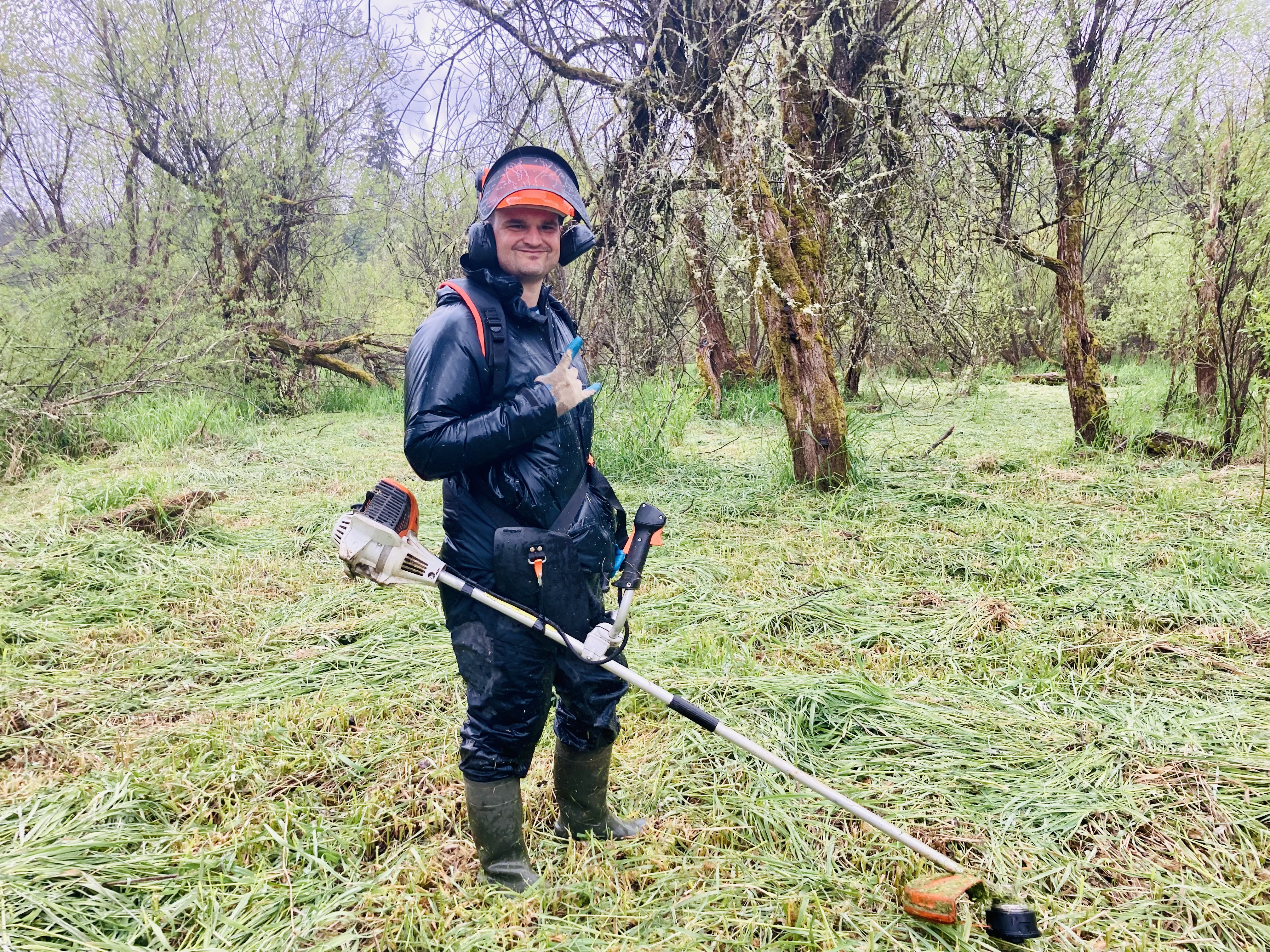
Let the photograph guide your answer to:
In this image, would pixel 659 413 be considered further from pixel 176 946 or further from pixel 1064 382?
pixel 1064 382

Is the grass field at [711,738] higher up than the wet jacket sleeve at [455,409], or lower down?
lower down

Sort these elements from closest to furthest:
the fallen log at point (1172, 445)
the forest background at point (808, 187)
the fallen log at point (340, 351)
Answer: the forest background at point (808, 187)
the fallen log at point (1172, 445)
the fallen log at point (340, 351)

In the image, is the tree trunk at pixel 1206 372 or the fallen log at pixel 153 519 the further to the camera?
the tree trunk at pixel 1206 372

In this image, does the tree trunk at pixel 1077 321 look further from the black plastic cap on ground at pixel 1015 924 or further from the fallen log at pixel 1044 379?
the fallen log at pixel 1044 379

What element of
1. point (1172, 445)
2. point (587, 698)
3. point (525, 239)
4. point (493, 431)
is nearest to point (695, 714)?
point (587, 698)

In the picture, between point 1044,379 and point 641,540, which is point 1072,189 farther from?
point 1044,379

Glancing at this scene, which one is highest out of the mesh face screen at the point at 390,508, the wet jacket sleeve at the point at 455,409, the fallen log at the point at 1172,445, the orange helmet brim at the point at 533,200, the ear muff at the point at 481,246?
the orange helmet brim at the point at 533,200

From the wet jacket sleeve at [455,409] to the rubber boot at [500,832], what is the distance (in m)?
0.93

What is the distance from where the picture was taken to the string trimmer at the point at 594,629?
5.75 ft

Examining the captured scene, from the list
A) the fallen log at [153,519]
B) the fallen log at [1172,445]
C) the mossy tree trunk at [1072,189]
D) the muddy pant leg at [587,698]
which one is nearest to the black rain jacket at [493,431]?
the muddy pant leg at [587,698]

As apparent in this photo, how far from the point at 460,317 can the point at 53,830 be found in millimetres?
2036

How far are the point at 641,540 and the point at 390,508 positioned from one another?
2.33 ft

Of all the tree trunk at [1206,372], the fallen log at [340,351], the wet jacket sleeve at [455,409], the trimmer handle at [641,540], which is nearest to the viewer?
the wet jacket sleeve at [455,409]

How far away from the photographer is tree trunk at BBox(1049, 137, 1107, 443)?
6.40 metres
